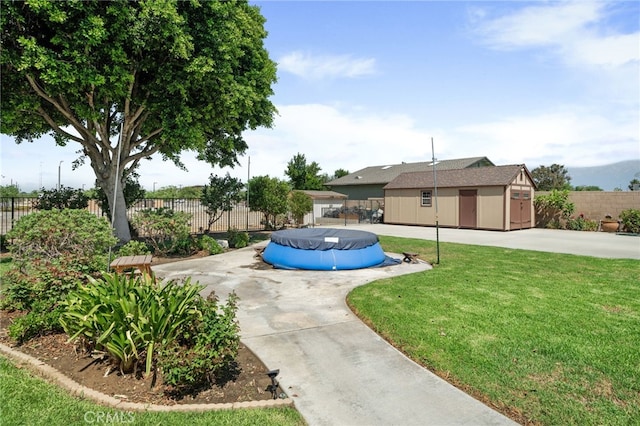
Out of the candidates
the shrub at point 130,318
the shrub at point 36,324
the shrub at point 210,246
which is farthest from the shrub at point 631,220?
the shrub at point 36,324

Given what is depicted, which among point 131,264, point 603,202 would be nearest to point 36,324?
point 131,264

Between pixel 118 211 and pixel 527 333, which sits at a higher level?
pixel 118 211

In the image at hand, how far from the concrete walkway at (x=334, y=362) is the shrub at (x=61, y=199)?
1069cm

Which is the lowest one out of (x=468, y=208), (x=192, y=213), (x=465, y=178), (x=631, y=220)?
(x=631, y=220)

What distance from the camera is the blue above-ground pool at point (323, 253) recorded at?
10008 mm

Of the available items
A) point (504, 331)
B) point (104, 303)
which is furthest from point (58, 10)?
point (504, 331)

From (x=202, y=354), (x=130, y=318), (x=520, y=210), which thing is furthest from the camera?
(x=520, y=210)

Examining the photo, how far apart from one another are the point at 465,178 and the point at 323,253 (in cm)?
1849

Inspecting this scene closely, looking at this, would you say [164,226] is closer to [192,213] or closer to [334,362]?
[192,213]

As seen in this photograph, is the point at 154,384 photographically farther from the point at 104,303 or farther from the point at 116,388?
the point at 104,303

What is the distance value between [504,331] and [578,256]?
932 cm

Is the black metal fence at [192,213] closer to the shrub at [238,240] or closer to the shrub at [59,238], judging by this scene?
the shrub at [238,240]

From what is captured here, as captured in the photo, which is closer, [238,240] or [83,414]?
[83,414]

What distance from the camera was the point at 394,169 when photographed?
40.0m
